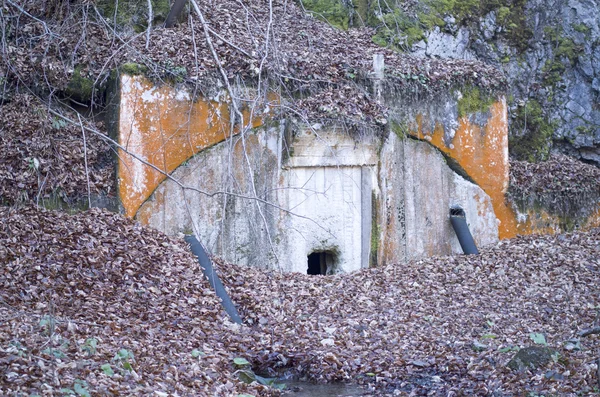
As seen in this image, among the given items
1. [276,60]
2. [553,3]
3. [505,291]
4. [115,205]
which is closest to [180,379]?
[276,60]

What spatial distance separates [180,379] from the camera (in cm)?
587

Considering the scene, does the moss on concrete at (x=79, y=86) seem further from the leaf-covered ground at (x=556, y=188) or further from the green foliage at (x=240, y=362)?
the leaf-covered ground at (x=556, y=188)

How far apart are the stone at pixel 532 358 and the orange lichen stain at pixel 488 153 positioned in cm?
494

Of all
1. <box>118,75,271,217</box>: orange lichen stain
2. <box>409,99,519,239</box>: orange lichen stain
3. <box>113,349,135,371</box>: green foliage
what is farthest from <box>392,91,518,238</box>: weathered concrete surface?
<box>113,349,135,371</box>: green foliage

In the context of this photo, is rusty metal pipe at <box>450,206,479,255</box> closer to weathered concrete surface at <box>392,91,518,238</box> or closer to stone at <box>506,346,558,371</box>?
weathered concrete surface at <box>392,91,518,238</box>

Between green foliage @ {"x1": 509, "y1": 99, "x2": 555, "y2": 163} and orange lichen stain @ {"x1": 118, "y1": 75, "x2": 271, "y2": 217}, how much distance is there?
603 centimetres

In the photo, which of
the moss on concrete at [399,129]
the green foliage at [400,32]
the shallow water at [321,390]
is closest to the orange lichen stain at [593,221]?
the moss on concrete at [399,129]

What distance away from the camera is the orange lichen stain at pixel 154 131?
29.5 ft

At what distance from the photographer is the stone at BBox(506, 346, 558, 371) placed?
6.11 meters

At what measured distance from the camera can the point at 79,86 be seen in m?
9.39

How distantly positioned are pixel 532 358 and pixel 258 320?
2825mm

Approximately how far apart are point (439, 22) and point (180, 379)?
9029 millimetres

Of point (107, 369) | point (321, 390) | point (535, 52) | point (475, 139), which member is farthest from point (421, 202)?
point (107, 369)

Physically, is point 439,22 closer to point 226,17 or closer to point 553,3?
point 553,3
